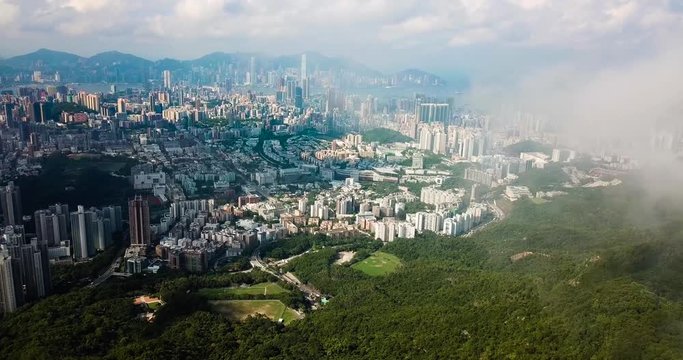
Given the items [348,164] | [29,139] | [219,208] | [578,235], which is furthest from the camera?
[348,164]

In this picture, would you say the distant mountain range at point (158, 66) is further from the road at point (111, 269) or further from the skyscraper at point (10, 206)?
the road at point (111, 269)

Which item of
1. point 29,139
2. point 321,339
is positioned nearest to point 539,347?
point 321,339

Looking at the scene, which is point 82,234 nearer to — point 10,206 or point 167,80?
point 10,206

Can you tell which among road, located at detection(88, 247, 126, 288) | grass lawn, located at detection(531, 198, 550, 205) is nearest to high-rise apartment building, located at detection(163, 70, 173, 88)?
road, located at detection(88, 247, 126, 288)

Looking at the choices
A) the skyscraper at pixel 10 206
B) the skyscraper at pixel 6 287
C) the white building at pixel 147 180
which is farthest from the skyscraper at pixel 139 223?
the white building at pixel 147 180

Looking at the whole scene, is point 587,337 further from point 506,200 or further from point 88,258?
point 506,200

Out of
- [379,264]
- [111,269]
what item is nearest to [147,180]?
[111,269]

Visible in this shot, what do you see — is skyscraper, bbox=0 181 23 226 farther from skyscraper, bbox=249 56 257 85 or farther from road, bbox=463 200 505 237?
skyscraper, bbox=249 56 257 85
